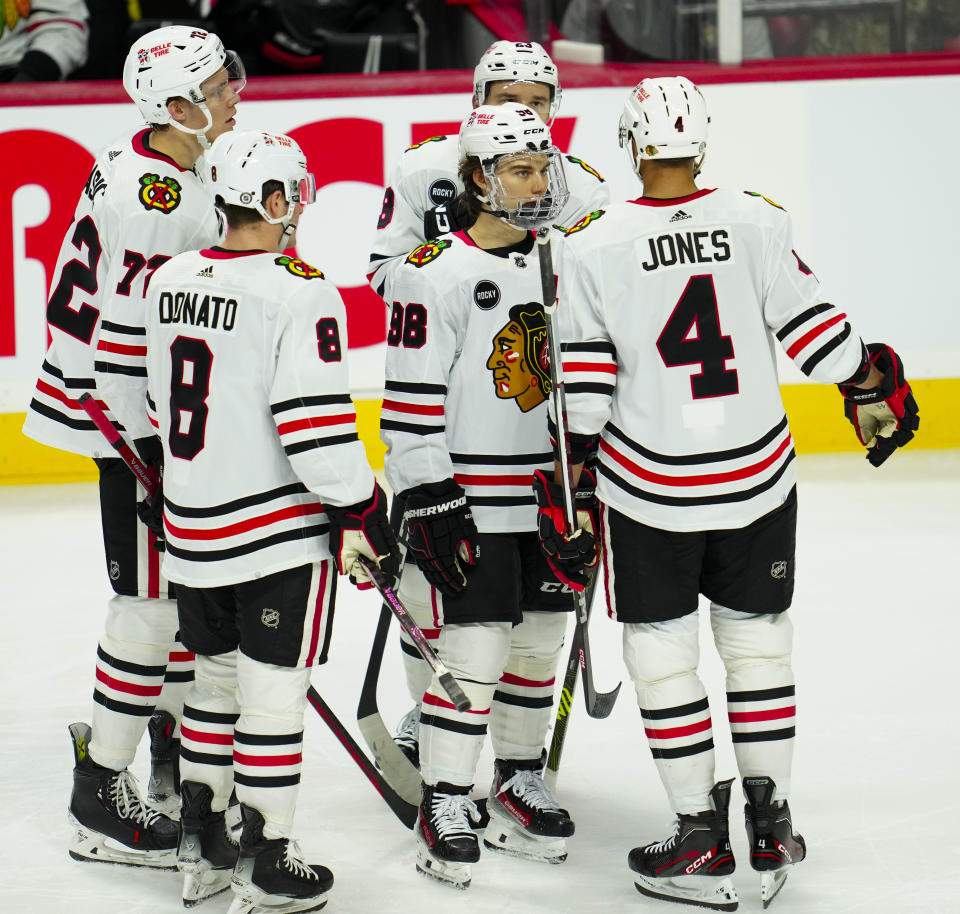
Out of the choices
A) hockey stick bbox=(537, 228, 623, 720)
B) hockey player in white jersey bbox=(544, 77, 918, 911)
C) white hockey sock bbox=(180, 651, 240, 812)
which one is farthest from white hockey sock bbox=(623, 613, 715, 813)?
white hockey sock bbox=(180, 651, 240, 812)

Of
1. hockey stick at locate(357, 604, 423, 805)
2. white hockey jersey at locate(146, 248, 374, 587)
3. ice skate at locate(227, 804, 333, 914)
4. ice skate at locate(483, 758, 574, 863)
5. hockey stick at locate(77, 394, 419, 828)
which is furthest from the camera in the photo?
hockey stick at locate(357, 604, 423, 805)

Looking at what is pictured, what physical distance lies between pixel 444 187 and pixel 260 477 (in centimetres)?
107

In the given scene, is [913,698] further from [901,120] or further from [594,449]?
[901,120]

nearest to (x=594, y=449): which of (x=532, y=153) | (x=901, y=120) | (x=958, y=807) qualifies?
(x=532, y=153)

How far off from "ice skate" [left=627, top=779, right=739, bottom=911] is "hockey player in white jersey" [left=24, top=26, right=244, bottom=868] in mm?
876

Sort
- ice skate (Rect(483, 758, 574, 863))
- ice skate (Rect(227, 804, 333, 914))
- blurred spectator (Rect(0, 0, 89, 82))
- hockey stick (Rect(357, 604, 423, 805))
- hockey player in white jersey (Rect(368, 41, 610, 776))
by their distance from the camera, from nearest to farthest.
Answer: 1. ice skate (Rect(227, 804, 333, 914))
2. ice skate (Rect(483, 758, 574, 863))
3. hockey stick (Rect(357, 604, 423, 805))
4. hockey player in white jersey (Rect(368, 41, 610, 776))
5. blurred spectator (Rect(0, 0, 89, 82))

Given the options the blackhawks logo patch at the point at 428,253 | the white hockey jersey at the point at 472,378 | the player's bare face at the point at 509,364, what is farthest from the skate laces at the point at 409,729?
the blackhawks logo patch at the point at 428,253

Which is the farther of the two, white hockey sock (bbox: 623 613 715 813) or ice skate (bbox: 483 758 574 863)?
ice skate (bbox: 483 758 574 863)

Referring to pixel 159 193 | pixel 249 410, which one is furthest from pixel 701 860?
pixel 159 193

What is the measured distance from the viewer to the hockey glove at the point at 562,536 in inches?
94.6

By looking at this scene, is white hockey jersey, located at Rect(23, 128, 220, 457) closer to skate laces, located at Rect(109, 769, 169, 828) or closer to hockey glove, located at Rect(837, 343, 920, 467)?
skate laces, located at Rect(109, 769, 169, 828)

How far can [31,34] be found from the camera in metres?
6.11

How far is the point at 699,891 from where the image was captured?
94.8 inches

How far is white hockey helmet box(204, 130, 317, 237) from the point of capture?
224cm
